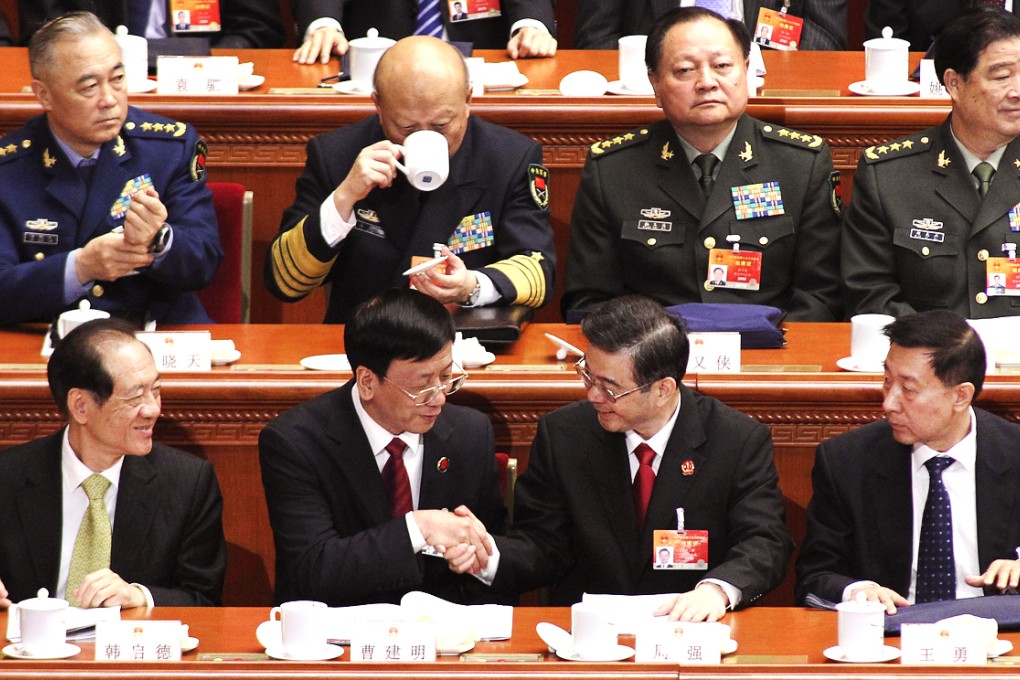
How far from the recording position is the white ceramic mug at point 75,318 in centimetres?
321

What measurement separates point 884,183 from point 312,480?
152cm

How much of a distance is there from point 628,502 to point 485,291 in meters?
0.66

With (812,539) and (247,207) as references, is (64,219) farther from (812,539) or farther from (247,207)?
(812,539)

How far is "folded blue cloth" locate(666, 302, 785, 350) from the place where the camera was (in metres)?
3.37

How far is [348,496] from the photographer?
3035 millimetres

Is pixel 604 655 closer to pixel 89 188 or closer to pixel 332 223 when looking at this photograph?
pixel 332 223

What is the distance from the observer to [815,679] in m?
2.30

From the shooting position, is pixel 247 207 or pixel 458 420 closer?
pixel 458 420

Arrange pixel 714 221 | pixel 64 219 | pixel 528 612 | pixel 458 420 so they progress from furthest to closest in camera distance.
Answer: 1. pixel 714 221
2. pixel 64 219
3. pixel 458 420
4. pixel 528 612

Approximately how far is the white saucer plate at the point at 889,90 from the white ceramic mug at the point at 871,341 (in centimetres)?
113

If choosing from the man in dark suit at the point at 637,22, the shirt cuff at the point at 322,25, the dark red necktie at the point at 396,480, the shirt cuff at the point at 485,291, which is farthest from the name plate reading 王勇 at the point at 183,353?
the man in dark suit at the point at 637,22

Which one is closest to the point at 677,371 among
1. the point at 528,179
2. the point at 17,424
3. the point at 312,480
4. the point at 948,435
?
the point at 948,435

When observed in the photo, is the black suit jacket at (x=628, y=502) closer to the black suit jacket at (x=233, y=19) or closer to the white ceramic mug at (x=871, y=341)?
the white ceramic mug at (x=871, y=341)

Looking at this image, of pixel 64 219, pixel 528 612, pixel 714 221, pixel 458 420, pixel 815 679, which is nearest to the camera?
pixel 815 679
